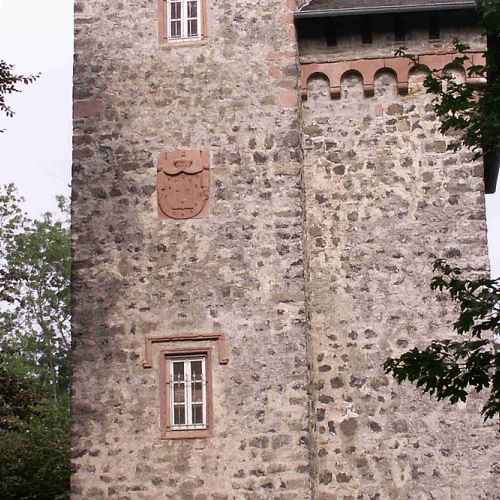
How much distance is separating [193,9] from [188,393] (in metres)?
5.27

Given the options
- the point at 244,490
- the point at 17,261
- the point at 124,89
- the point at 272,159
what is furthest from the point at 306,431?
the point at 17,261

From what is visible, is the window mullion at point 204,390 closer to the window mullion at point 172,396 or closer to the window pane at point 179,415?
the window pane at point 179,415

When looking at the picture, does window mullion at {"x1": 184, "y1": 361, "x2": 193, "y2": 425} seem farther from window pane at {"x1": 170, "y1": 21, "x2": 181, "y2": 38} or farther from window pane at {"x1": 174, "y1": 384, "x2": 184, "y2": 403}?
window pane at {"x1": 170, "y1": 21, "x2": 181, "y2": 38}

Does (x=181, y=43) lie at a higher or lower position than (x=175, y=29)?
lower

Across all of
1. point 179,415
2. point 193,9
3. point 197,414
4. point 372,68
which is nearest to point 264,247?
point 197,414

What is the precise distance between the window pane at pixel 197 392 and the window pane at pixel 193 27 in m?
4.78

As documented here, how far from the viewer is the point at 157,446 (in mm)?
15375

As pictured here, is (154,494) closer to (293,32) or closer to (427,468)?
(427,468)

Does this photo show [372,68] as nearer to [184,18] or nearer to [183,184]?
[184,18]

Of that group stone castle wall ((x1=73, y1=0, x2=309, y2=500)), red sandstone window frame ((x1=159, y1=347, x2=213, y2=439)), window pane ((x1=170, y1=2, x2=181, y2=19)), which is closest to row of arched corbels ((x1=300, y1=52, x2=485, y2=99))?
stone castle wall ((x1=73, y1=0, x2=309, y2=500))

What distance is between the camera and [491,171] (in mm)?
19906

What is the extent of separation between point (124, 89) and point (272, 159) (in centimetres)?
226

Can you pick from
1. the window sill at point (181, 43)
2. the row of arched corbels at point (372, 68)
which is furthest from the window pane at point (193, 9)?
the row of arched corbels at point (372, 68)

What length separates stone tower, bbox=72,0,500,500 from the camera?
1542 cm
